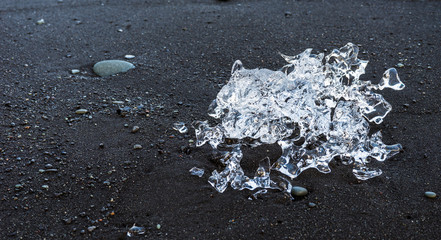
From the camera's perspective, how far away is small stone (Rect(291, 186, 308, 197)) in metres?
2.43

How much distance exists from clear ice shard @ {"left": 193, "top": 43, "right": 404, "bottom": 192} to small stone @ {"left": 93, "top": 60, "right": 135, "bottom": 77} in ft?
3.40

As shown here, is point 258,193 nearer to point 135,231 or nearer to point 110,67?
point 135,231

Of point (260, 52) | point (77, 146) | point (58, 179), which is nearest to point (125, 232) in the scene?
point (58, 179)

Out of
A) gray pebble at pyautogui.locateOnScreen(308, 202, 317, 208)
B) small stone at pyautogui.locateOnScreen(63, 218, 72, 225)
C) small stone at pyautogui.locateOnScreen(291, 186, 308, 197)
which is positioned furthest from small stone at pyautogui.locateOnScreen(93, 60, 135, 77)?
gray pebble at pyautogui.locateOnScreen(308, 202, 317, 208)

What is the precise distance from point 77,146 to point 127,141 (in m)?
0.30

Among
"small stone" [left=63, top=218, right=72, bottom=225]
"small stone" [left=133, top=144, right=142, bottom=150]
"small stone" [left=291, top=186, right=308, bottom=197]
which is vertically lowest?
"small stone" [left=63, top=218, right=72, bottom=225]

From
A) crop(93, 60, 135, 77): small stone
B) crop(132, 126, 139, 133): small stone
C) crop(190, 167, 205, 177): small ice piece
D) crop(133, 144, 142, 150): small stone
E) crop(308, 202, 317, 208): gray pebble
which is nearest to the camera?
crop(308, 202, 317, 208): gray pebble

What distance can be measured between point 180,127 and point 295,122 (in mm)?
728

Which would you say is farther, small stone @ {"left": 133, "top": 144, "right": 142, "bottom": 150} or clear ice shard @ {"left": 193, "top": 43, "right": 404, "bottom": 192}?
small stone @ {"left": 133, "top": 144, "right": 142, "bottom": 150}

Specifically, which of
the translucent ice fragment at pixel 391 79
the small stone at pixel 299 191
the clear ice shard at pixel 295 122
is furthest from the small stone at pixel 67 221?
the translucent ice fragment at pixel 391 79

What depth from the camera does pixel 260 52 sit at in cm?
389

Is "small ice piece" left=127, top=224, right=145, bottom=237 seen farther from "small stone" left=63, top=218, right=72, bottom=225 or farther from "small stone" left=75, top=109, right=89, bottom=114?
"small stone" left=75, top=109, right=89, bottom=114

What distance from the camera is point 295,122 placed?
292cm

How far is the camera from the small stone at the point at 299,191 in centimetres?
243
